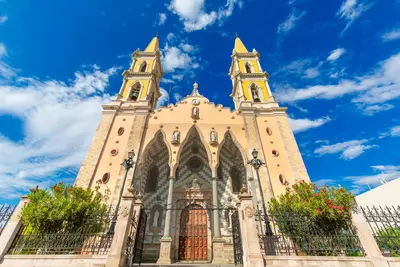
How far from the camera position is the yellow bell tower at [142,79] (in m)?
20.1

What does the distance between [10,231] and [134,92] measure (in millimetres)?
16121

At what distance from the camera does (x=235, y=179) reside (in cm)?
1645

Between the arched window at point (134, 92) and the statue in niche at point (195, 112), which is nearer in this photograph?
the statue in niche at point (195, 112)

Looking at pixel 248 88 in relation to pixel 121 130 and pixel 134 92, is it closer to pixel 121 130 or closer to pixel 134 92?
pixel 134 92

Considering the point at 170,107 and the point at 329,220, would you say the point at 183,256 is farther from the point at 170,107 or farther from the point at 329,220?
the point at 170,107

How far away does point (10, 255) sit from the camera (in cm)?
626

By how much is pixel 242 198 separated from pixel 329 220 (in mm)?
5986

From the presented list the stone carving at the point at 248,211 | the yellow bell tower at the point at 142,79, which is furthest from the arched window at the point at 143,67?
the stone carving at the point at 248,211

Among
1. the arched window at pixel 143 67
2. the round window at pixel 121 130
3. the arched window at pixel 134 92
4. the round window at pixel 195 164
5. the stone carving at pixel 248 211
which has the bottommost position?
the stone carving at pixel 248 211

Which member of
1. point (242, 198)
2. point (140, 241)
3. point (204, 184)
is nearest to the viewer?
point (242, 198)

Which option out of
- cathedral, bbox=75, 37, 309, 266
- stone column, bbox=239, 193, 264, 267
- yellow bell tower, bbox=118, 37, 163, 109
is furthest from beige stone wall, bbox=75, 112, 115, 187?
stone column, bbox=239, 193, 264, 267

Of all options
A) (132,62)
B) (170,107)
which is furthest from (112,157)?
(132,62)

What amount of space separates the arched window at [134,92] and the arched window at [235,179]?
39.5 ft

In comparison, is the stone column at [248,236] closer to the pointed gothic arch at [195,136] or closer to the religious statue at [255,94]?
the pointed gothic arch at [195,136]
